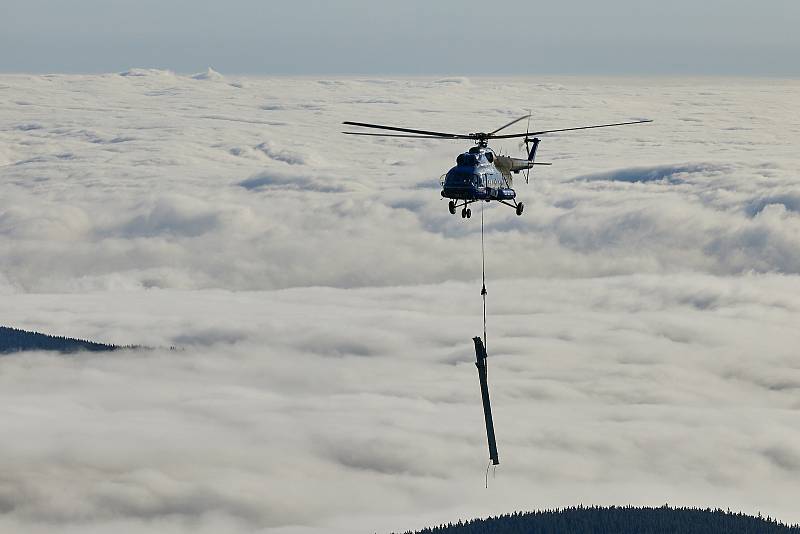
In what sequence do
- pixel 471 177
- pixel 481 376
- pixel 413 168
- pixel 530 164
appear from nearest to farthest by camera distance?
pixel 481 376 < pixel 471 177 < pixel 413 168 < pixel 530 164

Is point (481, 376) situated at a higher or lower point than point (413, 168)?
lower

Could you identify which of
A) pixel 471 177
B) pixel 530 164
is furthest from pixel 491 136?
pixel 530 164

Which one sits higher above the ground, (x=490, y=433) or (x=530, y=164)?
(x=530, y=164)

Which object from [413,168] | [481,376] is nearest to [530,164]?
[413,168]

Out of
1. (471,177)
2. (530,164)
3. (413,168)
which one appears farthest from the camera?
(530,164)

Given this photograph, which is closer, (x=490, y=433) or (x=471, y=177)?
(x=490, y=433)

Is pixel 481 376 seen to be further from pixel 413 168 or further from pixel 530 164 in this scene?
pixel 530 164

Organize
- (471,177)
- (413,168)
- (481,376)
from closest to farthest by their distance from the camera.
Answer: (481,376) → (471,177) → (413,168)

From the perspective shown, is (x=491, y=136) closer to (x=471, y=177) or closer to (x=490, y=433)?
(x=471, y=177)

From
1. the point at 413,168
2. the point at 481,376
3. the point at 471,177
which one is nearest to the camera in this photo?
the point at 481,376
